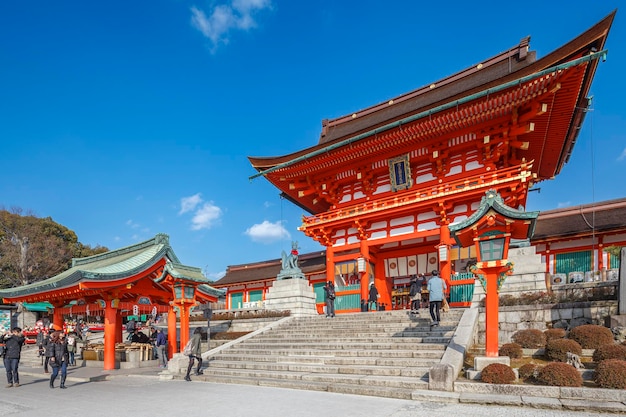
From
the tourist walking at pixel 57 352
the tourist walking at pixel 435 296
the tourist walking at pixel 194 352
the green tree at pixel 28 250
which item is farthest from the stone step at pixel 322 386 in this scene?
the green tree at pixel 28 250

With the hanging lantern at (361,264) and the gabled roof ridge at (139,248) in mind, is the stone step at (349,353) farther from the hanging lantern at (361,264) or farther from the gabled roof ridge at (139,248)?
the hanging lantern at (361,264)

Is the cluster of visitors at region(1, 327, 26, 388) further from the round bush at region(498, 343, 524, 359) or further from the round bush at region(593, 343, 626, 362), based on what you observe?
→ the round bush at region(593, 343, 626, 362)

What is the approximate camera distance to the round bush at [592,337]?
31.4 ft

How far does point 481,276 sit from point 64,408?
9.94 meters

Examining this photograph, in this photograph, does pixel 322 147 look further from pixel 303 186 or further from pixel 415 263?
pixel 415 263

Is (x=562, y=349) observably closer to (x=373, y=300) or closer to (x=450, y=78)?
(x=373, y=300)

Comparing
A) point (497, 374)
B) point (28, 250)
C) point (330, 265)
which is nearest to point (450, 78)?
point (330, 265)

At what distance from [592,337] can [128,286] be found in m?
15.7

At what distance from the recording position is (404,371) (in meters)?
9.93

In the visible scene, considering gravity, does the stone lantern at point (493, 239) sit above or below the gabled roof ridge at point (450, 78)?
below

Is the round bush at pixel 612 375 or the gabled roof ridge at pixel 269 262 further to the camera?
the gabled roof ridge at pixel 269 262

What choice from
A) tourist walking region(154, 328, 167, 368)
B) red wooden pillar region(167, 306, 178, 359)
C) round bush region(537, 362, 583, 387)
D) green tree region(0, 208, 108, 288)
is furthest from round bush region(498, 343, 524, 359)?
green tree region(0, 208, 108, 288)

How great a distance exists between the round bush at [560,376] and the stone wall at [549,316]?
4.27m

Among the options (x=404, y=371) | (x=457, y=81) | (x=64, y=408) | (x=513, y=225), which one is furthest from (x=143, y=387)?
(x=457, y=81)
